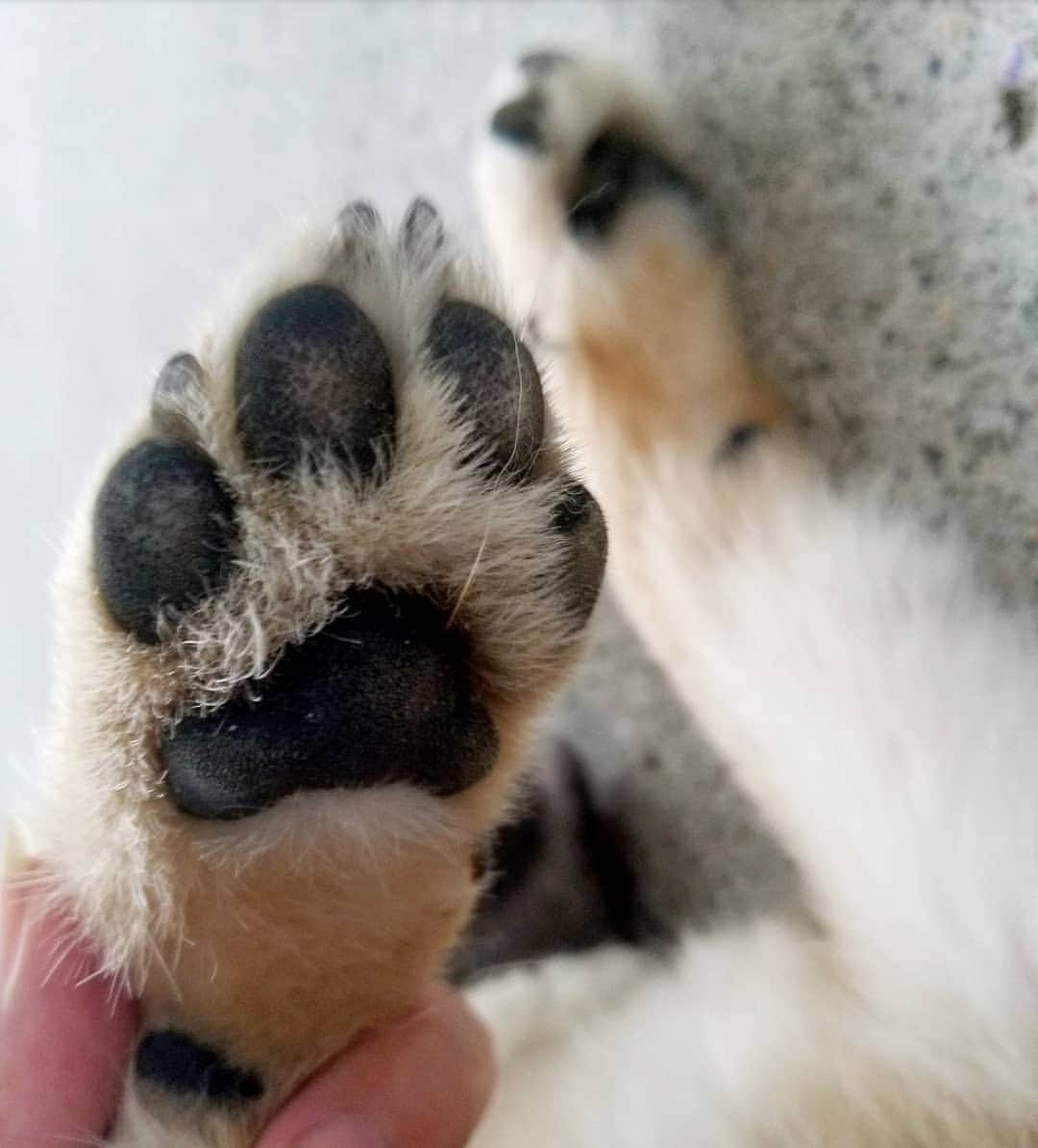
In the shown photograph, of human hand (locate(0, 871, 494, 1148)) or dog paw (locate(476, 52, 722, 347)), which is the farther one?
dog paw (locate(476, 52, 722, 347))

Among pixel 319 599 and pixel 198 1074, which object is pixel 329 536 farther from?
pixel 198 1074

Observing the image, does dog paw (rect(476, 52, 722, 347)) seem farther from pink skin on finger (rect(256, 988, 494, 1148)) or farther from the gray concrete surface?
pink skin on finger (rect(256, 988, 494, 1148))

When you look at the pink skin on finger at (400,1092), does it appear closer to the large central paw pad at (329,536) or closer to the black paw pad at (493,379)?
the large central paw pad at (329,536)

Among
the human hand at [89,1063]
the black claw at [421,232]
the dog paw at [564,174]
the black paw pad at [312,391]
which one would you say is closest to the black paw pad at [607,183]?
the dog paw at [564,174]

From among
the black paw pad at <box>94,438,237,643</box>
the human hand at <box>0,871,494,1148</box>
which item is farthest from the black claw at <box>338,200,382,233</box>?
the human hand at <box>0,871,494,1148</box>

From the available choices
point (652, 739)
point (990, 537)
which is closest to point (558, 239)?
point (990, 537)

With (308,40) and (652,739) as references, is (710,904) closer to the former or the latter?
(652,739)
